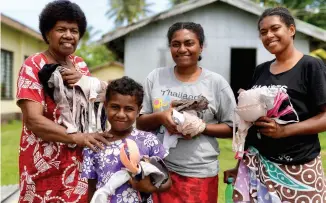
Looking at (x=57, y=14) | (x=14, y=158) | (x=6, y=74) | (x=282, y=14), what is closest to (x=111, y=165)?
(x=57, y=14)

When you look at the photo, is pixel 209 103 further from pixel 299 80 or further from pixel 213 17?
pixel 213 17

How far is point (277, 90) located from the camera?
2348mm

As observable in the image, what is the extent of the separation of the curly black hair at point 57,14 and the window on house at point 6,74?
577 inches

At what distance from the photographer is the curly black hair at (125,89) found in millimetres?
2498

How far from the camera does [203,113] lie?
9.04 feet

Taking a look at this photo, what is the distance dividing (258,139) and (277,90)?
38 centimetres

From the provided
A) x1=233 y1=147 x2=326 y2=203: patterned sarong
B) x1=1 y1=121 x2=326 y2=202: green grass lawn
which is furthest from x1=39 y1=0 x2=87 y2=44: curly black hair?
x1=1 y1=121 x2=326 y2=202: green grass lawn

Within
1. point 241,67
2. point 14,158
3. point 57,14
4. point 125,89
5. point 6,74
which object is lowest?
point 14,158

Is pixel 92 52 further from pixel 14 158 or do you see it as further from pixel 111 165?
pixel 111 165

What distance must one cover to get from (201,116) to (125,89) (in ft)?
1.85

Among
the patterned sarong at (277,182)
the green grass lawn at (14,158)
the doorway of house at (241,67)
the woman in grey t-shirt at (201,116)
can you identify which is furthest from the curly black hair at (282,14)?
the doorway of house at (241,67)

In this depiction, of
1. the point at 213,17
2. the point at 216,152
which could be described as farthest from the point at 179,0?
the point at 216,152

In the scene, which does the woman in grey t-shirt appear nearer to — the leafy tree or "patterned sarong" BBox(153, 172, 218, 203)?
"patterned sarong" BBox(153, 172, 218, 203)

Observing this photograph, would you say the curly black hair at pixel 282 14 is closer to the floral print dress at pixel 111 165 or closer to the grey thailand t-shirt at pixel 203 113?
the grey thailand t-shirt at pixel 203 113
